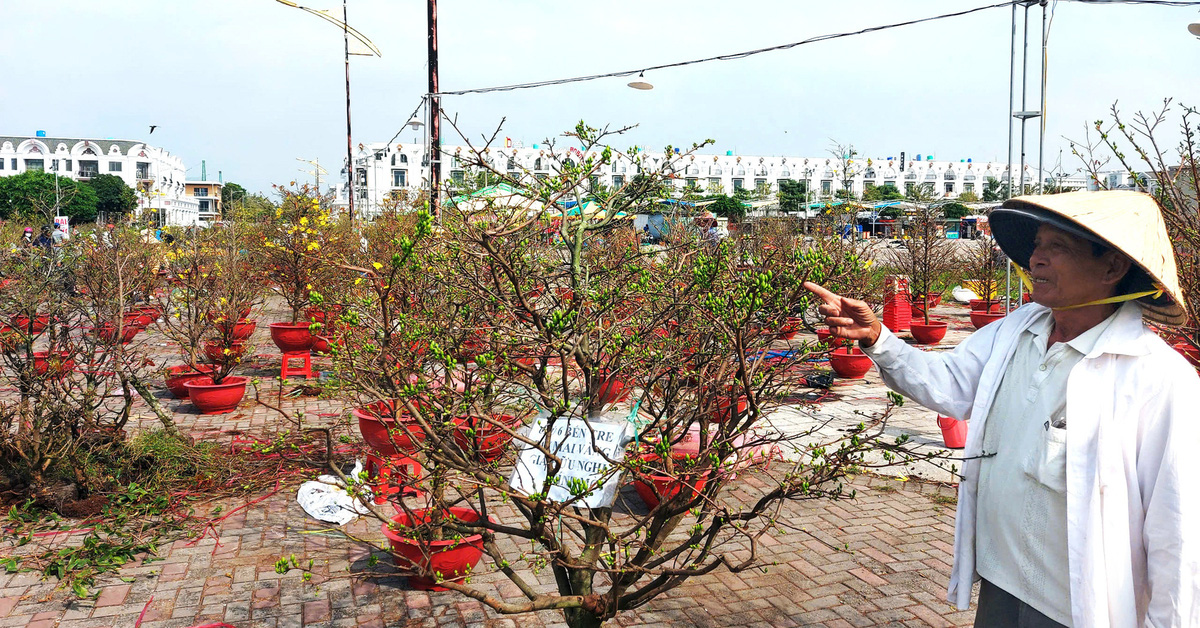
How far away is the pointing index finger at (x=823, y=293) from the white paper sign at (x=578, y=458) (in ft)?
2.25

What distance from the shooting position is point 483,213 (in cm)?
398

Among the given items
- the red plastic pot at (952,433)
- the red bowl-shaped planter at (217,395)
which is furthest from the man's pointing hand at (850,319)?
the red bowl-shaped planter at (217,395)

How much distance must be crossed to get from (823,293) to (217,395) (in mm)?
6920

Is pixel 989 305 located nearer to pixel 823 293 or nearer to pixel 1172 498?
pixel 823 293

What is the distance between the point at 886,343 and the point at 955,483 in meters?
3.74

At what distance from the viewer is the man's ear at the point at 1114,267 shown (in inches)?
86.4

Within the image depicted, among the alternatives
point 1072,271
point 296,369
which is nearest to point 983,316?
point 296,369

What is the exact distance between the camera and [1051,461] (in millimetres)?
2156

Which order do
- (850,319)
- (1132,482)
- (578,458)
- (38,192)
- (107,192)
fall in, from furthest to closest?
(107,192)
(38,192)
(578,458)
(850,319)
(1132,482)

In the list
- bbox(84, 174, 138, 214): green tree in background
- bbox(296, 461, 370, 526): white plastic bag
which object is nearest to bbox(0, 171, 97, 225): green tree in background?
bbox(84, 174, 138, 214): green tree in background

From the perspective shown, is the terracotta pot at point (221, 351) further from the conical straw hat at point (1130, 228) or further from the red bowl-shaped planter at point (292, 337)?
the conical straw hat at point (1130, 228)

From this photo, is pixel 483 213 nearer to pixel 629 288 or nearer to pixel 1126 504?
pixel 629 288

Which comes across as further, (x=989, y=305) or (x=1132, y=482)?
(x=989, y=305)

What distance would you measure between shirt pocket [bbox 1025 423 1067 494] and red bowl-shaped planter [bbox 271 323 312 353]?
29.8ft
